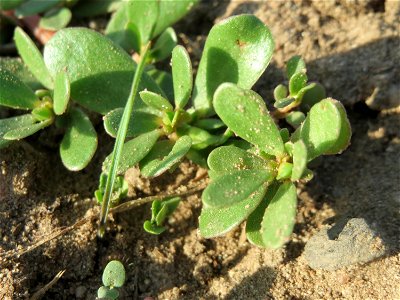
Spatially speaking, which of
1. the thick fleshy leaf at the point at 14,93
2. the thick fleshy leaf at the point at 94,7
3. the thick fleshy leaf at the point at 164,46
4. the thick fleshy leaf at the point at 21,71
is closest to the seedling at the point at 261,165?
the thick fleshy leaf at the point at 164,46

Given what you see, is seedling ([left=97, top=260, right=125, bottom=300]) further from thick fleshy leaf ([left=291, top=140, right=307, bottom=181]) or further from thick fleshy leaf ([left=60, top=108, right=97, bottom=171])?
thick fleshy leaf ([left=291, top=140, right=307, bottom=181])

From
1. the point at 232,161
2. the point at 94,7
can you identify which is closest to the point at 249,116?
the point at 232,161

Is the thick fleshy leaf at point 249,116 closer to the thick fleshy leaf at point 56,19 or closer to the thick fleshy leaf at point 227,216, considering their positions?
the thick fleshy leaf at point 227,216

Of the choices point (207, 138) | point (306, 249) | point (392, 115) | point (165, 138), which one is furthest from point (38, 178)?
point (392, 115)

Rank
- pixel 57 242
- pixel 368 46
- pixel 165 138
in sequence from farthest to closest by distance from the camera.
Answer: pixel 368 46 → pixel 165 138 → pixel 57 242

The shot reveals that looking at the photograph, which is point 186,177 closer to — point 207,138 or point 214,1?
point 207,138

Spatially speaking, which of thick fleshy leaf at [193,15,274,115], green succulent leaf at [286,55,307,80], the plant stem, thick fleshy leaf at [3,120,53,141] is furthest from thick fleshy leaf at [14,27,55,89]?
green succulent leaf at [286,55,307,80]

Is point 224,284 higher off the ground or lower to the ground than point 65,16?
lower
